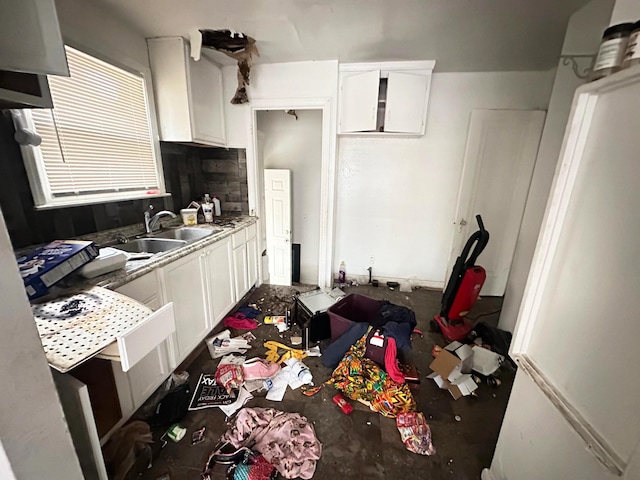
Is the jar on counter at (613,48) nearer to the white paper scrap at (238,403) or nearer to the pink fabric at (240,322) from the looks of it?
the white paper scrap at (238,403)

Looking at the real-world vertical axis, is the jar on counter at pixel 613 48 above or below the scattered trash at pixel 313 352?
above

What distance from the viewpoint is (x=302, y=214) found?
3518 mm

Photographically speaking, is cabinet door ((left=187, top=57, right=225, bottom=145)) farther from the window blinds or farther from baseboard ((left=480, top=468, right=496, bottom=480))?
baseboard ((left=480, top=468, right=496, bottom=480))

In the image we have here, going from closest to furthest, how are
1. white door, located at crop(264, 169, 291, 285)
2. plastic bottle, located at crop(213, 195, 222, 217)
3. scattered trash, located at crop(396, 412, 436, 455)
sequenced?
1. scattered trash, located at crop(396, 412, 436, 455)
2. plastic bottle, located at crop(213, 195, 222, 217)
3. white door, located at crop(264, 169, 291, 285)

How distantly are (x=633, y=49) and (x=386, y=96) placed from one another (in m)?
2.09

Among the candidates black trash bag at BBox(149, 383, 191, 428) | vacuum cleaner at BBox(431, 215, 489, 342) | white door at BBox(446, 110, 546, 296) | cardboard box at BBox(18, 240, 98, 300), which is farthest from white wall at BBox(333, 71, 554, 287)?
cardboard box at BBox(18, 240, 98, 300)

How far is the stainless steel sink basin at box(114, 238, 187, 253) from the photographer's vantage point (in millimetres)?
1960

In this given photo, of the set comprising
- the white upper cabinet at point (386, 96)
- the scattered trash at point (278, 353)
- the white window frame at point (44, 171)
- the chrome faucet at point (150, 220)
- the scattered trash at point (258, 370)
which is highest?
the white upper cabinet at point (386, 96)

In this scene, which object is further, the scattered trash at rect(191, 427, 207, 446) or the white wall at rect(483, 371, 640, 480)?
the scattered trash at rect(191, 427, 207, 446)

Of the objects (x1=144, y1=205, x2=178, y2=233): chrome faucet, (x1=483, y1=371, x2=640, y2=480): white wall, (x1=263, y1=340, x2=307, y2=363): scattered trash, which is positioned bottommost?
(x1=263, y1=340, x2=307, y2=363): scattered trash

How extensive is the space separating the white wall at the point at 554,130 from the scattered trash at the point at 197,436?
241 cm

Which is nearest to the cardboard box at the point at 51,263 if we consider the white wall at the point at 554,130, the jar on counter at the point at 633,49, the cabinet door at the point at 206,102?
the cabinet door at the point at 206,102

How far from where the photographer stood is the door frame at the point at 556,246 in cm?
71

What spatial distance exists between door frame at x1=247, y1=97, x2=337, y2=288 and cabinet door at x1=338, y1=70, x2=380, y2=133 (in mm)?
150
